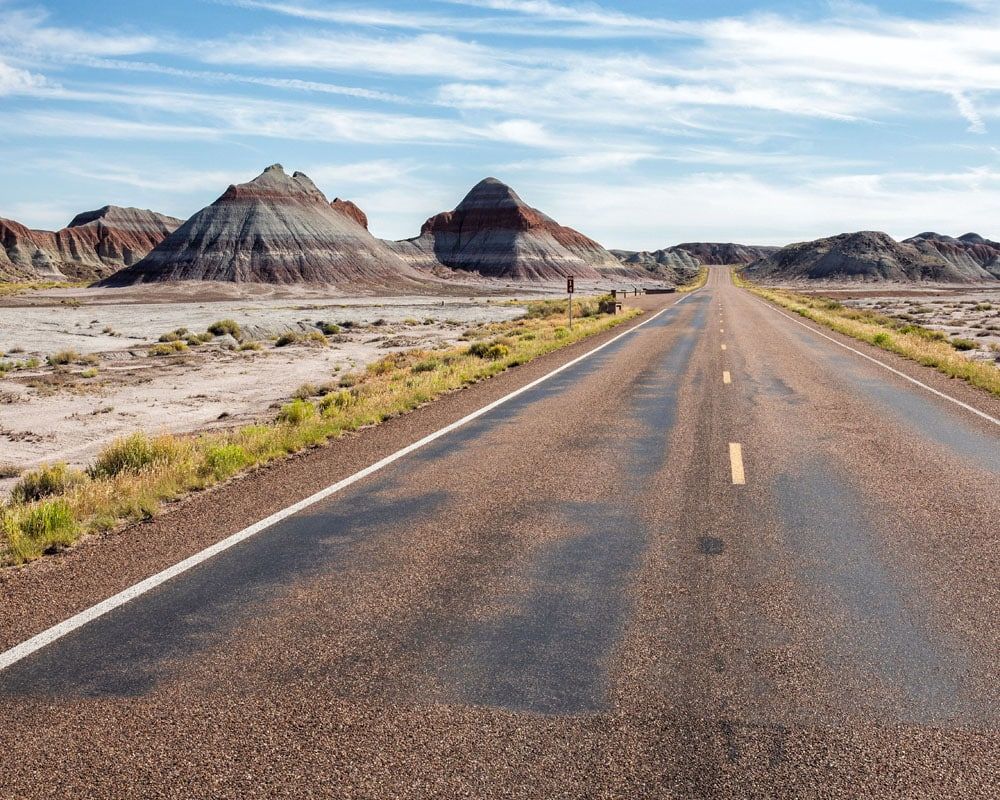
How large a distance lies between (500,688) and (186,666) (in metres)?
1.75

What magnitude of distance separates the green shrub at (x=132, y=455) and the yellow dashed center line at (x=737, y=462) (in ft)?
21.6

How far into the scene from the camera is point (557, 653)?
4.57 metres

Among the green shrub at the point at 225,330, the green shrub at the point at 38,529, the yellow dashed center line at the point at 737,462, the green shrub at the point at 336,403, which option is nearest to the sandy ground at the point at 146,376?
the green shrub at the point at 225,330

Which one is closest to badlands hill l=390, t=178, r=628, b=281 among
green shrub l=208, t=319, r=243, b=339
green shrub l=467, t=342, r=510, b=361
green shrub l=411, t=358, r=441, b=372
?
green shrub l=208, t=319, r=243, b=339

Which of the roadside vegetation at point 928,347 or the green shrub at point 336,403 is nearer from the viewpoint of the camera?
the green shrub at point 336,403

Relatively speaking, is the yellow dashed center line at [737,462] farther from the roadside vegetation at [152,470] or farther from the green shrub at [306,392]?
the green shrub at [306,392]

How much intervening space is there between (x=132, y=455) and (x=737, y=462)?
7.33 metres

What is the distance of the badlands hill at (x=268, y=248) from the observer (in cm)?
12069

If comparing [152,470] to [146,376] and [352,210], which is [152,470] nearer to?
[146,376]

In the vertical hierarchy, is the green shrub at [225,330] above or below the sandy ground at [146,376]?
above

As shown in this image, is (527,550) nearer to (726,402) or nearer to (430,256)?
(726,402)

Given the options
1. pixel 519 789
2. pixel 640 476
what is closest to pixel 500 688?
pixel 519 789

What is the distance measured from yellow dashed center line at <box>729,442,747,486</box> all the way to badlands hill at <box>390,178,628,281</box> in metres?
151

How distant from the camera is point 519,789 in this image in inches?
132
